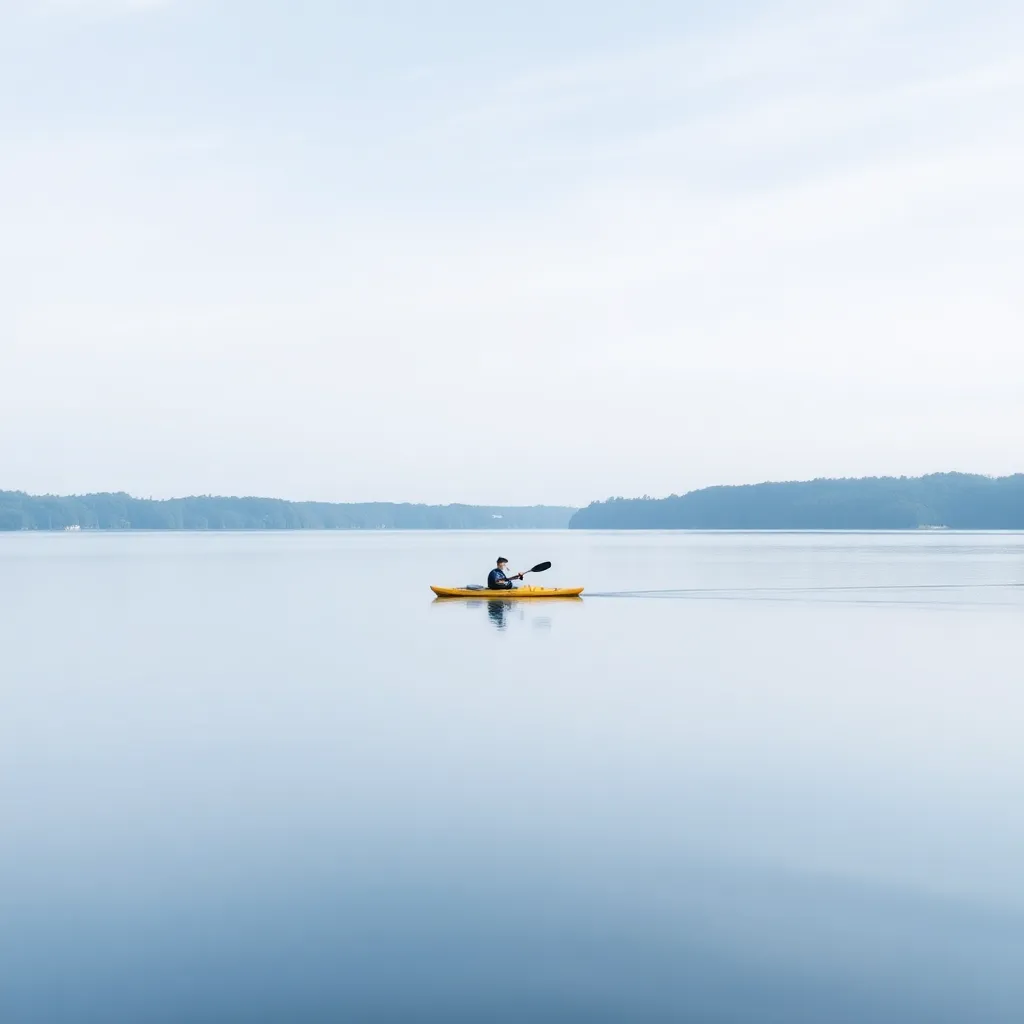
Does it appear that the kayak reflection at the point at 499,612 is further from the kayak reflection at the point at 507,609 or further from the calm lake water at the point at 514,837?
the calm lake water at the point at 514,837

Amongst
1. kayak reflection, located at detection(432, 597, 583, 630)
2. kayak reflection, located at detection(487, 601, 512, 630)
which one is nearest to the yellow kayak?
kayak reflection, located at detection(432, 597, 583, 630)

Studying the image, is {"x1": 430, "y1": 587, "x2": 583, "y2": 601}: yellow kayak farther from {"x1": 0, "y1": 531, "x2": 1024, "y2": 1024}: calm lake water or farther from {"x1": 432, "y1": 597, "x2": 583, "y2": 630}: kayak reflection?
{"x1": 0, "y1": 531, "x2": 1024, "y2": 1024}: calm lake water

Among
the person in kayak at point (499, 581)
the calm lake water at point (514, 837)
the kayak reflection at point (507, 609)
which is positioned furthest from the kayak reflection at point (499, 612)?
the calm lake water at point (514, 837)

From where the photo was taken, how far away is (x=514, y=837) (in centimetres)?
1138

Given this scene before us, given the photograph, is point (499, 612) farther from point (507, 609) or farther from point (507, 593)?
point (507, 609)

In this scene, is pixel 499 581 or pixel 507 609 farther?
pixel 507 609

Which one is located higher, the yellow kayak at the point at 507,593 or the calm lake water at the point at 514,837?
the yellow kayak at the point at 507,593

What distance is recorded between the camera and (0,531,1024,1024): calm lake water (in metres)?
7.72

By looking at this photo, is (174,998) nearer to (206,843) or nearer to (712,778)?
(206,843)

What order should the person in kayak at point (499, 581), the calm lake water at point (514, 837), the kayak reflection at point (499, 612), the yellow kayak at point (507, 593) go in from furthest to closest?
1. the yellow kayak at point (507, 593)
2. the person in kayak at point (499, 581)
3. the kayak reflection at point (499, 612)
4. the calm lake water at point (514, 837)

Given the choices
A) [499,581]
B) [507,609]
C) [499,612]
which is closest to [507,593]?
[499,581]

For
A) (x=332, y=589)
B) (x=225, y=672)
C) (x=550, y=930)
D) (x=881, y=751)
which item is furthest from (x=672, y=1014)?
(x=332, y=589)

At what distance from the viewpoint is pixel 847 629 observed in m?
33.2

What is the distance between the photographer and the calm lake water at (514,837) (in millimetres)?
7719
